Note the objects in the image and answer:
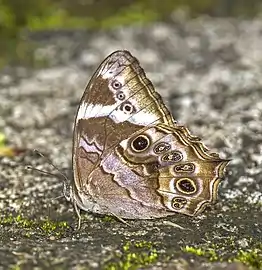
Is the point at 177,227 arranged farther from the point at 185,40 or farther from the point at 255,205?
the point at 185,40

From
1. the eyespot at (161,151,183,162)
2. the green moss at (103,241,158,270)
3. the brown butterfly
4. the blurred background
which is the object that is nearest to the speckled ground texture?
the green moss at (103,241,158,270)

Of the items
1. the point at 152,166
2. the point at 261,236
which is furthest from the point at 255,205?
the point at 152,166

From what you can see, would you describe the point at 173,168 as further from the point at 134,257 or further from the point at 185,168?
the point at 134,257

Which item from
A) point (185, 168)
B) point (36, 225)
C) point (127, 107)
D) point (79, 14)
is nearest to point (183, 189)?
point (185, 168)

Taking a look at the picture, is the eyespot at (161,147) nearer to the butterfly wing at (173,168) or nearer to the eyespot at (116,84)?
the butterfly wing at (173,168)

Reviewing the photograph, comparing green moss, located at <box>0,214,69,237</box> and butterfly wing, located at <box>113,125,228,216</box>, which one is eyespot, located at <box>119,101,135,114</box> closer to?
butterfly wing, located at <box>113,125,228,216</box>
